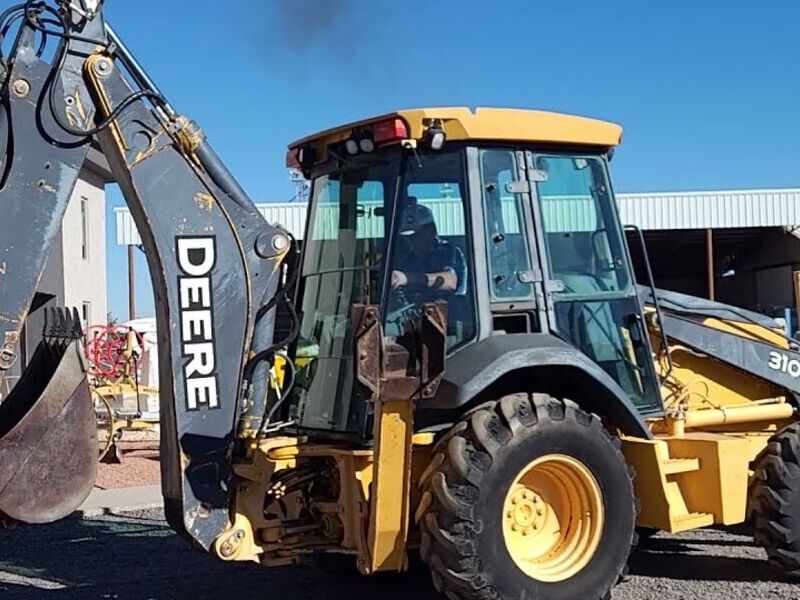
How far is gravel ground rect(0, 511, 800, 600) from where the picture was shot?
6457 mm

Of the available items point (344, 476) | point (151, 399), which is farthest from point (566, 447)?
point (151, 399)

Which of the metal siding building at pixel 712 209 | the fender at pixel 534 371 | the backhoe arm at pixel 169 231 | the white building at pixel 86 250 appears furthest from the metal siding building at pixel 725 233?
the backhoe arm at pixel 169 231

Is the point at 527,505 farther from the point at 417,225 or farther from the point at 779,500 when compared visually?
the point at 779,500

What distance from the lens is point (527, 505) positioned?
5.46 m

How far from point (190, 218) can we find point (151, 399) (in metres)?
12.5

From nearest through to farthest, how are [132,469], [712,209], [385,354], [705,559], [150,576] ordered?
[385,354], [150,576], [705,559], [132,469], [712,209]

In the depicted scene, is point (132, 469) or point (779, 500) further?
point (132, 469)

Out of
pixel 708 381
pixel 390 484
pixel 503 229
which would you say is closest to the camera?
pixel 390 484

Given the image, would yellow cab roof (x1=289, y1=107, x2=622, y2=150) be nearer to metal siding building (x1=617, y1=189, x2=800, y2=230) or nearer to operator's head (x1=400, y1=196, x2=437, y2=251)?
operator's head (x1=400, y1=196, x2=437, y2=251)

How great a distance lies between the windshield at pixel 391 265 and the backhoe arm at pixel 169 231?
43cm

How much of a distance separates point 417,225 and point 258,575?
9.13 ft

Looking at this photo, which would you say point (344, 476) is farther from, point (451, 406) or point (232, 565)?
point (232, 565)

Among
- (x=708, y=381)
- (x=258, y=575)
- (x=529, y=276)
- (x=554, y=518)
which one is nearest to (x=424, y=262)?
(x=529, y=276)

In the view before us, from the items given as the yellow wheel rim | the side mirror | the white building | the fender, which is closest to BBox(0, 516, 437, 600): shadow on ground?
the yellow wheel rim
